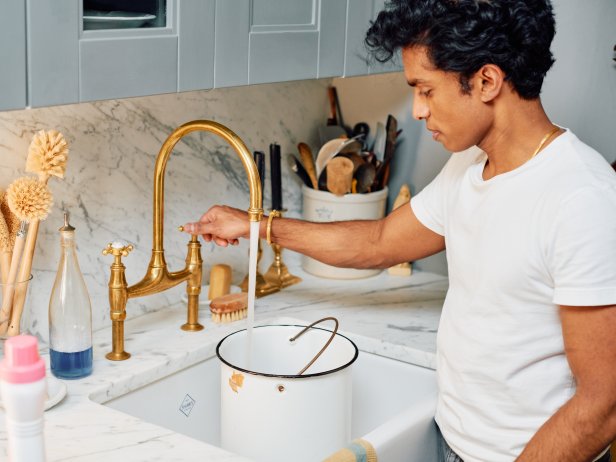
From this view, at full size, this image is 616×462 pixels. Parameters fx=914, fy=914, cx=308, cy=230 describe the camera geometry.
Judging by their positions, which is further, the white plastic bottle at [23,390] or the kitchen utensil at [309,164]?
the kitchen utensil at [309,164]

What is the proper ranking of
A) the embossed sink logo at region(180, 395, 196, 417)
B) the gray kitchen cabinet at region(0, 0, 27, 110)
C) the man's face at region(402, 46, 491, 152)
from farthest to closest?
the embossed sink logo at region(180, 395, 196, 417), the man's face at region(402, 46, 491, 152), the gray kitchen cabinet at region(0, 0, 27, 110)

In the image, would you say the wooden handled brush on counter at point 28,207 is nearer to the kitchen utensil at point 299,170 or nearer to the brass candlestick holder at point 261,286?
the brass candlestick holder at point 261,286

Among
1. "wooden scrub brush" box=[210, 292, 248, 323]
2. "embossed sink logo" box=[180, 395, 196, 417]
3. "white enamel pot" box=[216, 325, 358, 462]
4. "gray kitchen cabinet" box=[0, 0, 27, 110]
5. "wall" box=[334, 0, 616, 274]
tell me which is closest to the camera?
"gray kitchen cabinet" box=[0, 0, 27, 110]

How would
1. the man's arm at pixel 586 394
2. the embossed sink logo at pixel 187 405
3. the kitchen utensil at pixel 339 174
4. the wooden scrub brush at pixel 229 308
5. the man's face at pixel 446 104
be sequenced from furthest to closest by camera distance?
the kitchen utensil at pixel 339 174
the wooden scrub brush at pixel 229 308
the embossed sink logo at pixel 187 405
the man's face at pixel 446 104
the man's arm at pixel 586 394

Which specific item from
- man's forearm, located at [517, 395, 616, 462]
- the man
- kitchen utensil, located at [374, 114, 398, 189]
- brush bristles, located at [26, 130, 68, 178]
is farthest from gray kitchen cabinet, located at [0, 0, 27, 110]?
kitchen utensil, located at [374, 114, 398, 189]

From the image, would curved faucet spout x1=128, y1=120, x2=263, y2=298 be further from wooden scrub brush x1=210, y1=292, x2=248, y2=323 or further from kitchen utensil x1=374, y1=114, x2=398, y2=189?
kitchen utensil x1=374, y1=114, x2=398, y2=189

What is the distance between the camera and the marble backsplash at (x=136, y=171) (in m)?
1.71

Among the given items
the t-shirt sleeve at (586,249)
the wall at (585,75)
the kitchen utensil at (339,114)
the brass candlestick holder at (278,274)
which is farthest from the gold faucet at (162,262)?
the wall at (585,75)

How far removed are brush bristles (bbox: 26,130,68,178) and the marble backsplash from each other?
0.11 m

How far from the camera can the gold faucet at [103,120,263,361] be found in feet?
5.44

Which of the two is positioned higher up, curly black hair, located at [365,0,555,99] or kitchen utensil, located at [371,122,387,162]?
curly black hair, located at [365,0,555,99]

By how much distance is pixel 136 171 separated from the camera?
1.88 m

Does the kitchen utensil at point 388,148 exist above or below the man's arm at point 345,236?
above

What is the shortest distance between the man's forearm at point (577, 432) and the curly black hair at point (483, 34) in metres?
0.47
